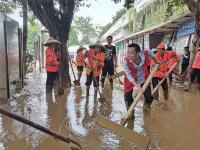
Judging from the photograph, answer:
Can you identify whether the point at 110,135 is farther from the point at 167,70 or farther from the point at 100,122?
the point at 167,70

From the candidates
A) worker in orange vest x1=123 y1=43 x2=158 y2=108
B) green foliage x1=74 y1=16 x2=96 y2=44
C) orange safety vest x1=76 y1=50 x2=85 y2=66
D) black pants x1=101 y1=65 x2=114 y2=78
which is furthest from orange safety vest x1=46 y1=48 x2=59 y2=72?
green foliage x1=74 y1=16 x2=96 y2=44

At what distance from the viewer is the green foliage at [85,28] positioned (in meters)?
79.4

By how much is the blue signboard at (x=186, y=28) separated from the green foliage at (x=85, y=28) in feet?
199

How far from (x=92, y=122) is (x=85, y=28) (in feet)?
239

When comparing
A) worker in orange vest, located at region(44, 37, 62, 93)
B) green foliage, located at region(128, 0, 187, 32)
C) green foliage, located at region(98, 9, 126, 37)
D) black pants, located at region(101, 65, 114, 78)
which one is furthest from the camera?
green foliage, located at region(98, 9, 126, 37)

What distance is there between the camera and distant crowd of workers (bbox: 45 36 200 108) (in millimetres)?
6946

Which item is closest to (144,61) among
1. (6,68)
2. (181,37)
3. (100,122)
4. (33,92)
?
(100,122)

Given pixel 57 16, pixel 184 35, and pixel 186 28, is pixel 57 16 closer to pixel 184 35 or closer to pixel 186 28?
pixel 186 28

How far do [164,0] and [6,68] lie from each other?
39.8ft

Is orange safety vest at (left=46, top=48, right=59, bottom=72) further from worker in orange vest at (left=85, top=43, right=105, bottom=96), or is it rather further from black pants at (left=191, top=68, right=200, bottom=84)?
black pants at (left=191, top=68, right=200, bottom=84)

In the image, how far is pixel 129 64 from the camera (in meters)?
6.90

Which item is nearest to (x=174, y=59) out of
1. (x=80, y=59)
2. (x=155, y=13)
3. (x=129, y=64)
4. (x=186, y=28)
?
(x=129, y=64)

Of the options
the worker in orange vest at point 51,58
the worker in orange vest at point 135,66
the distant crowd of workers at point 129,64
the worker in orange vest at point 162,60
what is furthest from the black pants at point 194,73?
the worker in orange vest at point 135,66

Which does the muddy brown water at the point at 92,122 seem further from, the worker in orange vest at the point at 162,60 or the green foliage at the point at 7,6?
the green foliage at the point at 7,6
